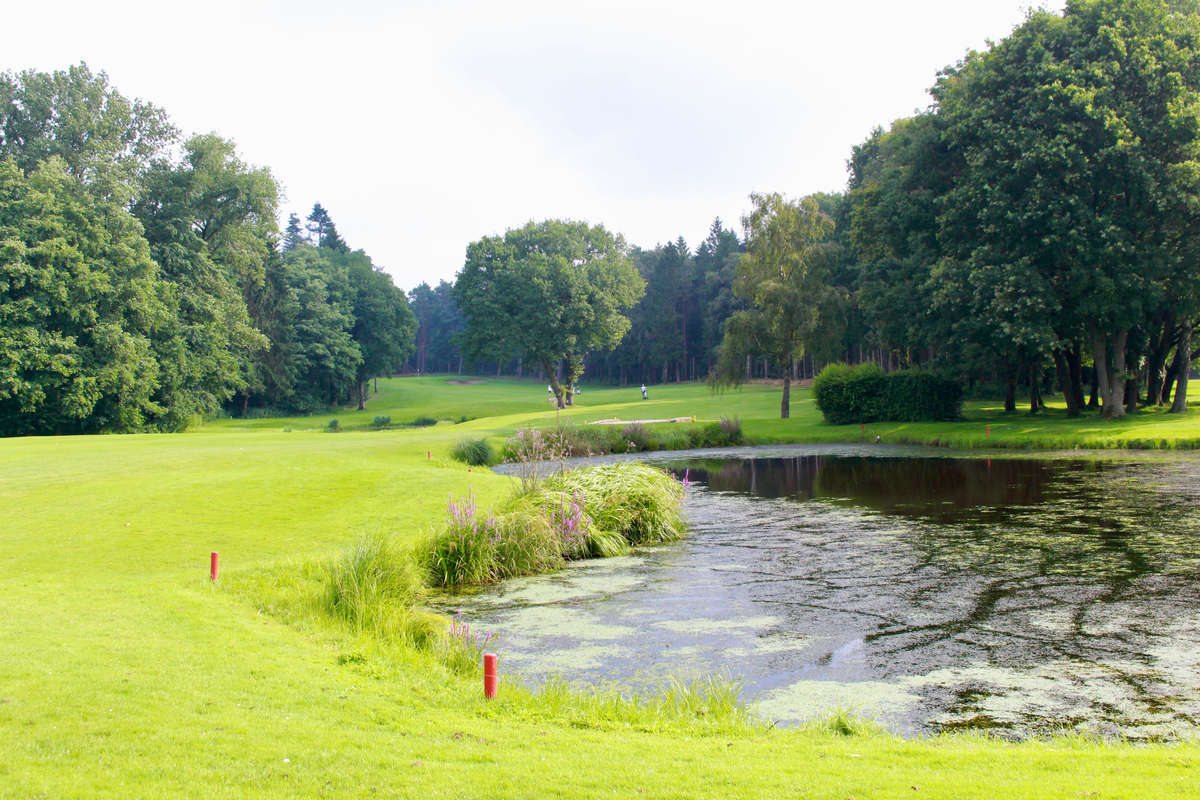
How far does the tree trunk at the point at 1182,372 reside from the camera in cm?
4547

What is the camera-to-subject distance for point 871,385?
164 ft

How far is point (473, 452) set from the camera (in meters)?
36.9

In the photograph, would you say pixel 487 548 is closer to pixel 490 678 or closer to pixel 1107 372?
pixel 490 678

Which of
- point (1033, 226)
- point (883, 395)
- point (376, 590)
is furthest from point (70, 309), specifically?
point (1033, 226)

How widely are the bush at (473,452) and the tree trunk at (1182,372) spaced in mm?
34600

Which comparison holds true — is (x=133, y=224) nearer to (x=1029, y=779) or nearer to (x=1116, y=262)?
(x=1116, y=262)

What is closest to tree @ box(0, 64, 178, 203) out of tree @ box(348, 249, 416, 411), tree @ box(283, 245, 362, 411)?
tree @ box(283, 245, 362, 411)

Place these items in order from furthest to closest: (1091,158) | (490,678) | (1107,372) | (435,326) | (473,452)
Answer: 1. (435,326)
2. (1107,372)
3. (1091,158)
4. (473,452)
5. (490,678)

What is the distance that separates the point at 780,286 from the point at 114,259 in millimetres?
37991

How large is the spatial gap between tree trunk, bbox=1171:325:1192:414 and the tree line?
55.8m

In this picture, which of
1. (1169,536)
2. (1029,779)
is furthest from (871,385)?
(1029,779)

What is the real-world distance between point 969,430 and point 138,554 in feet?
124

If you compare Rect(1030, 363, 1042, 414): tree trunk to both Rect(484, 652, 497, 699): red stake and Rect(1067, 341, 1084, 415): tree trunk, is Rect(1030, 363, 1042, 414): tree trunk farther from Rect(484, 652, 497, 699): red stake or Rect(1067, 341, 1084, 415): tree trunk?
Rect(484, 652, 497, 699): red stake

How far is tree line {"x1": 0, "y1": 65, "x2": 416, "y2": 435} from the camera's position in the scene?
153ft
